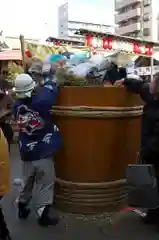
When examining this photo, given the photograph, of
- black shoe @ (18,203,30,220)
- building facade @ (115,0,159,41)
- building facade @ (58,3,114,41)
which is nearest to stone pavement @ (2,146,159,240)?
black shoe @ (18,203,30,220)

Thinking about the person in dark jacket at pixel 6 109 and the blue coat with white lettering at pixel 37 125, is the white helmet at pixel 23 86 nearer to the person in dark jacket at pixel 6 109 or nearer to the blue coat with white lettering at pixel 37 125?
the blue coat with white lettering at pixel 37 125

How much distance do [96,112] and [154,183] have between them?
98cm

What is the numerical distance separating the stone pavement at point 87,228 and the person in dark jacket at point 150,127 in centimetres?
22

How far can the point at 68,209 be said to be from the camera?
13.4ft

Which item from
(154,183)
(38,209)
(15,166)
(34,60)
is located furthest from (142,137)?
(15,166)

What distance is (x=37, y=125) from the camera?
12.1 ft

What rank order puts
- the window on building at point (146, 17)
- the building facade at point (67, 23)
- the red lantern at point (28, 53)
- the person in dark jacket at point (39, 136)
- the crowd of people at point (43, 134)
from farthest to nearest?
the window on building at point (146, 17) < the building facade at point (67, 23) < the red lantern at point (28, 53) < the person in dark jacket at point (39, 136) < the crowd of people at point (43, 134)

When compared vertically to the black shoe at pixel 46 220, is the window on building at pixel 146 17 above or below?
above

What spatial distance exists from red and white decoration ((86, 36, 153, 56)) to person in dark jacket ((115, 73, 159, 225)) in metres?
13.0

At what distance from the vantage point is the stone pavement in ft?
11.3

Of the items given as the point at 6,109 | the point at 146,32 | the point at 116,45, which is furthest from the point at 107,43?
the point at 146,32

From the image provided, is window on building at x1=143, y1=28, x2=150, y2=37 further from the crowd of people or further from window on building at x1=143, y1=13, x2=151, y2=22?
the crowd of people

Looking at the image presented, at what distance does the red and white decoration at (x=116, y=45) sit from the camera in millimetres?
18016

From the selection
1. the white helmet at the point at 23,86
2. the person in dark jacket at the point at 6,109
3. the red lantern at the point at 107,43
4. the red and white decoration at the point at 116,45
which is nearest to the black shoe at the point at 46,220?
the white helmet at the point at 23,86
